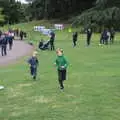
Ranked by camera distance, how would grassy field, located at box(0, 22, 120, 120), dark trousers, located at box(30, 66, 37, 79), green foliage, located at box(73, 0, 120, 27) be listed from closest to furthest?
grassy field, located at box(0, 22, 120, 120) < dark trousers, located at box(30, 66, 37, 79) < green foliage, located at box(73, 0, 120, 27)

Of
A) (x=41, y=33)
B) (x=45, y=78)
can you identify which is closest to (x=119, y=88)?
(x=45, y=78)

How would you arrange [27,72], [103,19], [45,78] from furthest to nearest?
[103,19]
[27,72]
[45,78]

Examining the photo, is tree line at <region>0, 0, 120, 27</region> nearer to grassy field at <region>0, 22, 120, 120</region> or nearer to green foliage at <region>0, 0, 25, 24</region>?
green foliage at <region>0, 0, 25, 24</region>

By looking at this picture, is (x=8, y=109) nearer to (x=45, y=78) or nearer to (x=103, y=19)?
(x=45, y=78)

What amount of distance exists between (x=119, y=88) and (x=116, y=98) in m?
2.39

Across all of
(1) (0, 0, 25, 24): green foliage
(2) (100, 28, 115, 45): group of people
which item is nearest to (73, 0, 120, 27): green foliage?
(2) (100, 28, 115, 45): group of people

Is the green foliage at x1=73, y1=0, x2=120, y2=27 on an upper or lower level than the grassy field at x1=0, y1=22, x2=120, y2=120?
upper

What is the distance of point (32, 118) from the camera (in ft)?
46.0

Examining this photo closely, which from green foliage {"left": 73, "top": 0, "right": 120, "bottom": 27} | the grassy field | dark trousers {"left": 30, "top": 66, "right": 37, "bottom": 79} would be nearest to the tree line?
green foliage {"left": 73, "top": 0, "right": 120, "bottom": 27}

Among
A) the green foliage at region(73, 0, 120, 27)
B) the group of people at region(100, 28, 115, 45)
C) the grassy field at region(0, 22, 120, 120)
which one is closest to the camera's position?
the grassy field at region(0, 22, 120, 120)

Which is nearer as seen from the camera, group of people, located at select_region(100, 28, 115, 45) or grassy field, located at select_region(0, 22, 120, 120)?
grassy field, located at select_region(0, 22, 120, 120)

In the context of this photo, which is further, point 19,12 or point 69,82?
point 19,12

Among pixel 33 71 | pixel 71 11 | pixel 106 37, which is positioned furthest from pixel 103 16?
pixel 33 71

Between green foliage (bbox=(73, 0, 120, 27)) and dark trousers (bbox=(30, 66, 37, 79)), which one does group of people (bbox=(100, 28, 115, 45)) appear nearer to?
green foliage (bbox=(73, 0, 120, 27))
